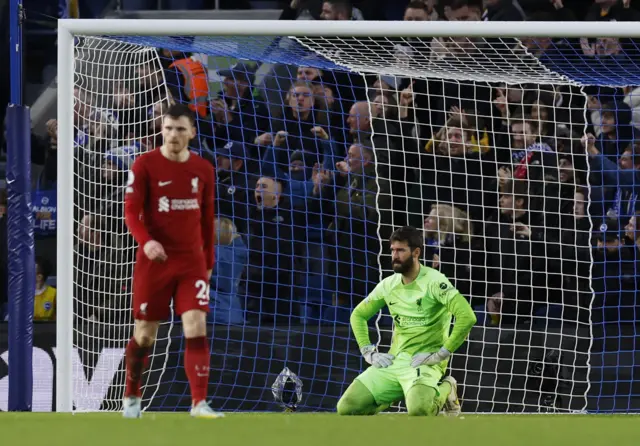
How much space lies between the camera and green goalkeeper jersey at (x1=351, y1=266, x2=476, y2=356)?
895cm

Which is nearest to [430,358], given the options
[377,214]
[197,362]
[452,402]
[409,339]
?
[409,339]

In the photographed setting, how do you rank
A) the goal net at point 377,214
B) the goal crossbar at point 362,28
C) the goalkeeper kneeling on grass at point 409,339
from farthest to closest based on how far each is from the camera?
the goal net at point 377,214, the goalkeeper kneeling on grass at point 409,339, the goal crossbar at point 362,28

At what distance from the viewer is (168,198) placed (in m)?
7.00

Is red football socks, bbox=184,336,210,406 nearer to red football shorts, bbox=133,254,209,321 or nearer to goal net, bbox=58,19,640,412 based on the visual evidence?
red football shorts, bbox=133,254,209,321

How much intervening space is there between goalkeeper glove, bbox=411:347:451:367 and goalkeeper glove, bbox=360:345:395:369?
181 mm

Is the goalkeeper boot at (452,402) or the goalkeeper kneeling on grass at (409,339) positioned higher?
the goalkeeper kneeling on grass at (409,339)

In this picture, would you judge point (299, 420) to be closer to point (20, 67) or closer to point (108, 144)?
point (20, 67)

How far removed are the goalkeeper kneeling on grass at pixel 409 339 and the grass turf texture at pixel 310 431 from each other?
198 centimetres

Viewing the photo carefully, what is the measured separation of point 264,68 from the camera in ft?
37.1

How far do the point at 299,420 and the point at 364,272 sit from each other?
3.82m

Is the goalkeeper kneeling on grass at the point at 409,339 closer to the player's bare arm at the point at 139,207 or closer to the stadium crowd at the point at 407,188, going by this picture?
the stadium crowd at the point at 407,188

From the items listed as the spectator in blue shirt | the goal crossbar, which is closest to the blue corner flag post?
the goal crossbar

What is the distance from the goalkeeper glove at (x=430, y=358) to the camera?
29.1 feet

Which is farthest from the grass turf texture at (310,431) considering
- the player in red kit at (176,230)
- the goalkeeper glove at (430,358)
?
the goalkeeper glove at (430,358)
